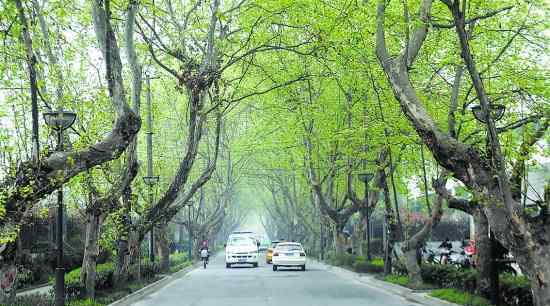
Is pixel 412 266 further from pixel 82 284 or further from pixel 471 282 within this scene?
pixel 82 284

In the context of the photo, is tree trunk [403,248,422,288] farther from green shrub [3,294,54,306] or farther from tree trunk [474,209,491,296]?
green shrub [3,294,54,306]

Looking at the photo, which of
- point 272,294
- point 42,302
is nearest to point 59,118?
point 42,302

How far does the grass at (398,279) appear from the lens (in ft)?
75.2

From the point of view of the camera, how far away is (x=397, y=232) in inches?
971

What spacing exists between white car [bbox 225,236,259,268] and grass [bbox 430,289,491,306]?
23.2 meters

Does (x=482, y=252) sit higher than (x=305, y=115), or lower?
lower

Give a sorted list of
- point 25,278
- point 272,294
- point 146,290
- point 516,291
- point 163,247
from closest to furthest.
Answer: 1. point 516,291
2. point 272,294
3. point 25,278
4. point 146,290
5. point 163,247

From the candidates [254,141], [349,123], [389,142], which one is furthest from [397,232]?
[254,141]

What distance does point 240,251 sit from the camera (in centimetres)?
4144

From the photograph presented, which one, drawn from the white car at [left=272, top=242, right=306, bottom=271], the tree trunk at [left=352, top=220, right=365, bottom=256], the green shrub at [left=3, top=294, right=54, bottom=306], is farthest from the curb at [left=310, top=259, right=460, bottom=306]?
the green shrub at [left=3, top=294, right=54, bottom=306]

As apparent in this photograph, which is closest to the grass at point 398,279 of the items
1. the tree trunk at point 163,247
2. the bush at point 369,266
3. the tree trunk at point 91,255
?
the bush at point 369,266

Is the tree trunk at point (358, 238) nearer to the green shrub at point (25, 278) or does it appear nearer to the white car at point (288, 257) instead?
the white car at point (288, 257)

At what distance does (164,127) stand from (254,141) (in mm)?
5440

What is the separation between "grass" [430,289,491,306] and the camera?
15642mm
